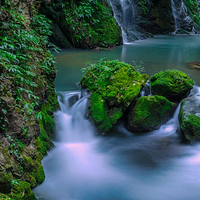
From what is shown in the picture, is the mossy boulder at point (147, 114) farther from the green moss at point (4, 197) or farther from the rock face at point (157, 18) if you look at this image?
the rock face at point (157, 18)

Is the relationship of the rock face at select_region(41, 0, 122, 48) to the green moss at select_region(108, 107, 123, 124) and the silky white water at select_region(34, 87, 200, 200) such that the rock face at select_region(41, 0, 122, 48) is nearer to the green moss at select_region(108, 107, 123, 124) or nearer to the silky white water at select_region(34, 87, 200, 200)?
the silky white water at select_region(34, 87, 200, 200)

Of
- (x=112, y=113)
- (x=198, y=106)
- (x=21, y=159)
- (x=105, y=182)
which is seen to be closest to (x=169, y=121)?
(x=198, y=106)

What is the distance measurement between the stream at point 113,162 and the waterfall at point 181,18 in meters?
16.6

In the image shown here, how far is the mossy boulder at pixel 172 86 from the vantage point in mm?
6506

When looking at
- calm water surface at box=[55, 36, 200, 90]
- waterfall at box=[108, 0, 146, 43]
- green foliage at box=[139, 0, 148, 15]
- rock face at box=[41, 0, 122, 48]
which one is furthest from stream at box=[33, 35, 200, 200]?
green foliage at box=[139, 0, 148, 15]

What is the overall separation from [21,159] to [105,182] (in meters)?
1.51

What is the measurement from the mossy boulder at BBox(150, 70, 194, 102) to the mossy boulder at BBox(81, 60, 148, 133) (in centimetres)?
34

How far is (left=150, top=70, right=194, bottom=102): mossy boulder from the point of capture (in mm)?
6506

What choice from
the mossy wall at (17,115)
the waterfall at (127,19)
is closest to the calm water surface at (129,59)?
the waterfall at (127,19)

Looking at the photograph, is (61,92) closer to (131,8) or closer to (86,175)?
(86,175)

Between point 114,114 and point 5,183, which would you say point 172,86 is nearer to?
point 114,114

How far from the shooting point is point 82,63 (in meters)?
9.91

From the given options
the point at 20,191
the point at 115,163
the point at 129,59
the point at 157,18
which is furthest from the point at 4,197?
the point at 157,18

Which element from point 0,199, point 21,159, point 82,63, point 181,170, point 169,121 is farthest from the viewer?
point 82,63
